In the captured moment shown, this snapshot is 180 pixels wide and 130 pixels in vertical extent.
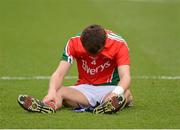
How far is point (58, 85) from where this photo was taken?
1168 centimetres

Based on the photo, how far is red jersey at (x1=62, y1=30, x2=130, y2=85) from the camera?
1159 centimetres

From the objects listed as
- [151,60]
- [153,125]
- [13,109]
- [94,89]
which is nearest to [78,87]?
[94,89]

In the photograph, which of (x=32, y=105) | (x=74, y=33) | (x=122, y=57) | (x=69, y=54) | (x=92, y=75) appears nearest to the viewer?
(x=32, y=105)

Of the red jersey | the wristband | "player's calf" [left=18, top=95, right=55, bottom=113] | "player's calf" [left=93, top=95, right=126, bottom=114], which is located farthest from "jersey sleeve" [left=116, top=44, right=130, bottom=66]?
"player's calf" [left=18, top=95, right=55, bottom=113]

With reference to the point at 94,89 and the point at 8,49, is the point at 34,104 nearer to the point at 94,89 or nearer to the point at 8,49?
the point at 94,89

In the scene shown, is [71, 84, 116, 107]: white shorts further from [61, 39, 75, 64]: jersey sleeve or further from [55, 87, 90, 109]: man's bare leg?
[61, 39, 75, 64]: jersey sleeve

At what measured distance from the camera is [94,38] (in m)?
11.1

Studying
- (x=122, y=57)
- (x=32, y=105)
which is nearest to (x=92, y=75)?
(x=122, y=57)

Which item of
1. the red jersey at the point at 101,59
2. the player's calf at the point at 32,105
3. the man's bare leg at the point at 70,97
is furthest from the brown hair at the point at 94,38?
the player's calf at the point at 32,105

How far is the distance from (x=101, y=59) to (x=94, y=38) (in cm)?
67

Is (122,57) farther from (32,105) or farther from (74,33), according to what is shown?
(74,33)

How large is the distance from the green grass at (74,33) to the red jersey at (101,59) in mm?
560

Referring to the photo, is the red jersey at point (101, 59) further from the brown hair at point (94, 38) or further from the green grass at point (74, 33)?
the green grass at point (74, 33)

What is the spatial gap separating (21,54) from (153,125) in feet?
27.9
